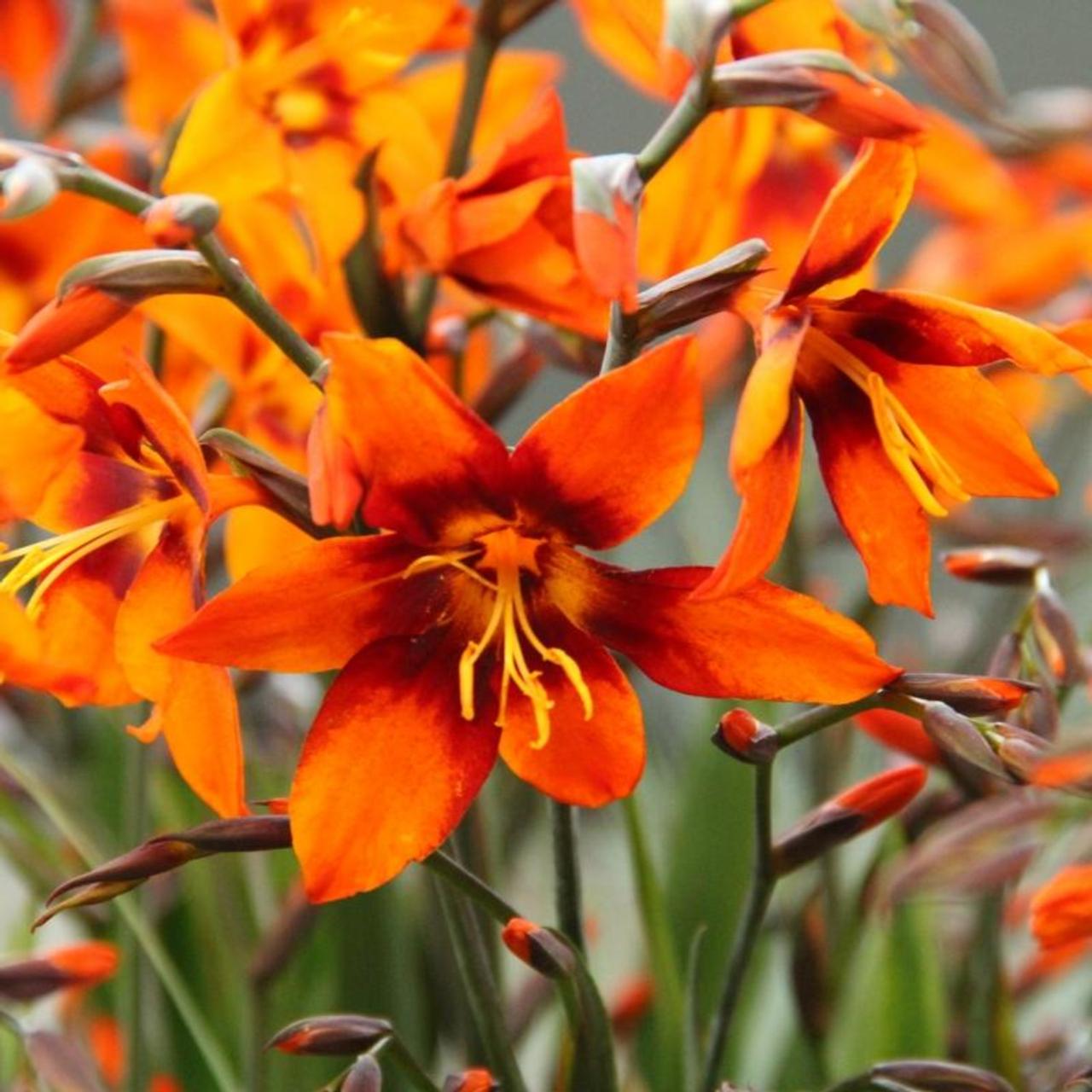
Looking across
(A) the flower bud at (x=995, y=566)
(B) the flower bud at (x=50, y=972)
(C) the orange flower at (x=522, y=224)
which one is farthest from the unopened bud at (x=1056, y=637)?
(B) the flower bud at (x=50, y=972)

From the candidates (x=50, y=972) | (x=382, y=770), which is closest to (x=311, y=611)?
(x=382, y=770)

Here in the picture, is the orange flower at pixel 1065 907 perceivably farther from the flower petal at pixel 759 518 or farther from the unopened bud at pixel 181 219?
the unopened bud at pixel 181 219

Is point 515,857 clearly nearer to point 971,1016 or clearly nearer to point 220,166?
point 971,1016

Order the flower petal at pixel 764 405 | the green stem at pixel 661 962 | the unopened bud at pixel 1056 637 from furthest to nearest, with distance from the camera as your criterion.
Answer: the green stem at pixel 661 962, the unopened bud at pixel 1056 637, the flower petal at pixel 764 405

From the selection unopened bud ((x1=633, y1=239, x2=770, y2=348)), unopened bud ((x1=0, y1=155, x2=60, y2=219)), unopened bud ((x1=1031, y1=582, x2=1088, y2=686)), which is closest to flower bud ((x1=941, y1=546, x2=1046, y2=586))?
unopened bud ((x1=1031, y1=582, x2=1088, y2=686))

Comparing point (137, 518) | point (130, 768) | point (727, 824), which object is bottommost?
point (727, 824)

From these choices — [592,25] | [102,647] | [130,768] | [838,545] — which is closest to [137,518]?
[102,647]
